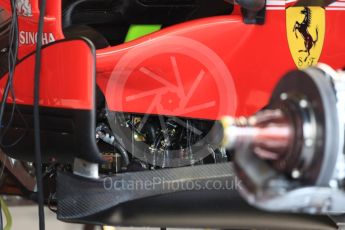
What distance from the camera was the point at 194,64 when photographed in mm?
1236

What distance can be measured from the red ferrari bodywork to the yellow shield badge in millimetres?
13

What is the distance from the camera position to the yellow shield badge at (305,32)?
121cm

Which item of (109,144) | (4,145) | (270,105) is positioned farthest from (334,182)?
(4,145)

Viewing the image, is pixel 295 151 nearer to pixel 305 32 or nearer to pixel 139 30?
pixel 305 32

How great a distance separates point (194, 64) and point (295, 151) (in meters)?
0.59

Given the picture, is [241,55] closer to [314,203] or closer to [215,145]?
[215,145]

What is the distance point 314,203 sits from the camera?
0.70m

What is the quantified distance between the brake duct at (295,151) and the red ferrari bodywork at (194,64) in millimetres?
513

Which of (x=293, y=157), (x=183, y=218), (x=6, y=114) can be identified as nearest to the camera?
(x=293, y=157)

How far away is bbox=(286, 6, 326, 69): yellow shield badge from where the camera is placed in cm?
121

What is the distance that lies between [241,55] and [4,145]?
603mm

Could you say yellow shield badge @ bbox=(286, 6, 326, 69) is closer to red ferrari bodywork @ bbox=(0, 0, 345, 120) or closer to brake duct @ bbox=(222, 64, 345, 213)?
red ferrari bodywork @ bbox=(0, 0, 345, 120)

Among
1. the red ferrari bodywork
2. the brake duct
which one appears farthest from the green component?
the brake duct

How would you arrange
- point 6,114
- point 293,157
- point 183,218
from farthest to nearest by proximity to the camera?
point 6,114 → point 183,218 → point 293,157
